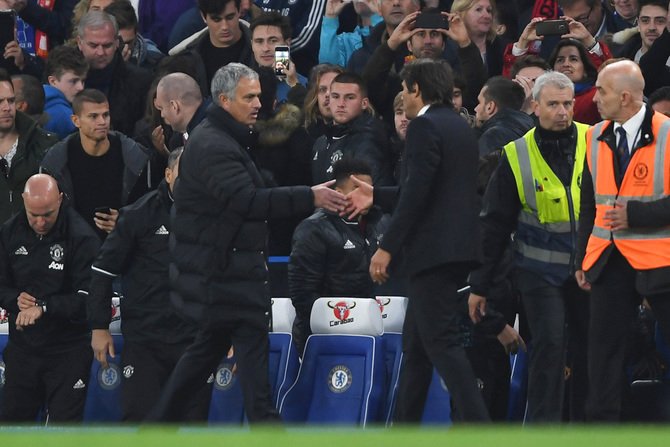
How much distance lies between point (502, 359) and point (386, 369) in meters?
0.81

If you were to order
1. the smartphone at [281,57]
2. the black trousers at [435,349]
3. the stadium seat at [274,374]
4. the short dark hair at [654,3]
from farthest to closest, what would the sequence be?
1. the smartphone at [281,57]
2. the short dark hair at [654,3]
3. the stadium seat at [274,374]
4. the black trousers at [435,349]

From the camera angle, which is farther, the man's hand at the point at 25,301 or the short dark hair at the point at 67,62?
the short dark hair at the point at 67,62

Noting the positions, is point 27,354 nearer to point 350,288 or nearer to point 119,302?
point 119,302

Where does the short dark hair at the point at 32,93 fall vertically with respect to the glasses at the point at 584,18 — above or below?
below

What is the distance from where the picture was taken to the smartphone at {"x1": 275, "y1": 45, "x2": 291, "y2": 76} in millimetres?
12328

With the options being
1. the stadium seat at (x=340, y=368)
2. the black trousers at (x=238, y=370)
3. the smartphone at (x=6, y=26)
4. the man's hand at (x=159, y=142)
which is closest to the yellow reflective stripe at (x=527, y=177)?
the stadium seat at (x=340, y=368)

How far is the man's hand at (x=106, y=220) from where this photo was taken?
1080 cm

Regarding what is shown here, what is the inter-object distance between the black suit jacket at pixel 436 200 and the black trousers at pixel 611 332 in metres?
0.76

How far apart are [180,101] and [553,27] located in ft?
10.0

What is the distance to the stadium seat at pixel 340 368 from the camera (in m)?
9.72

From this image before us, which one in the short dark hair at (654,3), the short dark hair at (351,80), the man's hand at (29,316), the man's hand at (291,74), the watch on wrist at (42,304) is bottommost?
the man's hand at (29,316)

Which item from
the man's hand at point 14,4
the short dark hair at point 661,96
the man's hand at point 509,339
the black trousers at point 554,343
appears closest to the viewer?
the black trousers at point 554,343

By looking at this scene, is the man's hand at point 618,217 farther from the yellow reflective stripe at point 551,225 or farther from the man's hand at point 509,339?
the man's hand at point 509,339

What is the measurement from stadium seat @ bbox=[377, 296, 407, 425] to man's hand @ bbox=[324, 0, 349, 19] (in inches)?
148
